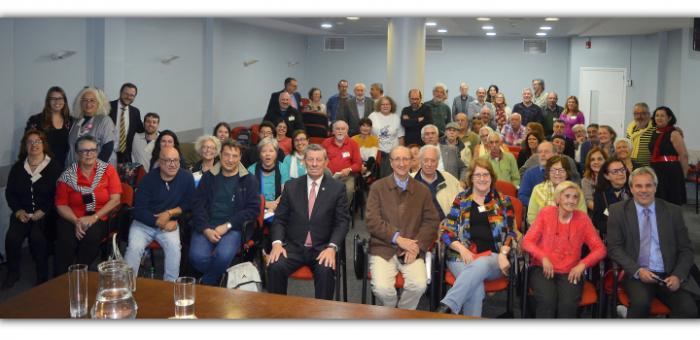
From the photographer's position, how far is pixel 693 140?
866 centimetres

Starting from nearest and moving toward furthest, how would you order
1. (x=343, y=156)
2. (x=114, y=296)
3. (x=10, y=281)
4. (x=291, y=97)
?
(x=114, y=296) < (x=10, y=281) < (x=343, y=156) < (x=291, y=97)

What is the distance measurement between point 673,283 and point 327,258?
205 cm

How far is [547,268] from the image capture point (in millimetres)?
4492

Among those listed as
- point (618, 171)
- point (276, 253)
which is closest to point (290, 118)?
point (276, 253)

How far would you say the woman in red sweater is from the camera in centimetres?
445

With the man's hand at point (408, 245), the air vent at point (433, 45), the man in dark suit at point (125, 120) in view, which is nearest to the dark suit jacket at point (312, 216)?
the man's hand at point (408, 245)

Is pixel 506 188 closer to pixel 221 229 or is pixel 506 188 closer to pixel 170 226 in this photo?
pixel 221 229

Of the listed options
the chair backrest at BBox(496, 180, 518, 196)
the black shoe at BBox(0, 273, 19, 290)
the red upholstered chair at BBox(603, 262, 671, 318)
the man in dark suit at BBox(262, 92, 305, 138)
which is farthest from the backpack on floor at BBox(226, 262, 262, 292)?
the man in dark suit at BBox(262, 92, 305, 138)

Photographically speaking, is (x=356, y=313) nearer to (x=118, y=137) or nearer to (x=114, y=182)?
(x=114, y=182)

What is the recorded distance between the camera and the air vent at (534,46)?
42.7ft

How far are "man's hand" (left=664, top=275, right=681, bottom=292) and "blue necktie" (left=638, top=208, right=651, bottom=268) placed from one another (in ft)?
0.61
